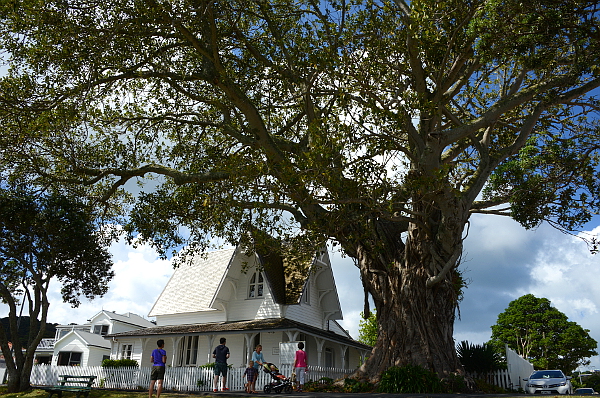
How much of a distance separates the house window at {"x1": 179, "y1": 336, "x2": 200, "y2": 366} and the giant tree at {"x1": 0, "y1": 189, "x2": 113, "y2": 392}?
8.28 meters

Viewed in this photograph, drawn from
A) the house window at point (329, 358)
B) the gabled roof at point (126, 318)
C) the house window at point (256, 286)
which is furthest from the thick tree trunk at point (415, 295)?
the gabled roof at point (126, 318)

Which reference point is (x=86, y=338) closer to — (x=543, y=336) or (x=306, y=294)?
(x=306, y=294)

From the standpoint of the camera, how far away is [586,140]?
13930 mm

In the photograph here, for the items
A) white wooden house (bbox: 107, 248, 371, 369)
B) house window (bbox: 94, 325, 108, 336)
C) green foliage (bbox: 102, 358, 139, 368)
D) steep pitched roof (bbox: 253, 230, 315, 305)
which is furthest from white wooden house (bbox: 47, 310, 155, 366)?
steep pitched roof (bbox: 253, 230, 315, 305)

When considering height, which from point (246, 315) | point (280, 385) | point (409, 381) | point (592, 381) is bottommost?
point (592, 381)

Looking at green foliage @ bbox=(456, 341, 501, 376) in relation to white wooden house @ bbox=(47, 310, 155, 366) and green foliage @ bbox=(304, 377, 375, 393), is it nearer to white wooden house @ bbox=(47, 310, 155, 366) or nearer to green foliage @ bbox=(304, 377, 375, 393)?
green foliage @ bbox=(304, 377, 375, 393)

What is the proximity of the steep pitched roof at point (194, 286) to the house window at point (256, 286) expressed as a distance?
1.70 meters

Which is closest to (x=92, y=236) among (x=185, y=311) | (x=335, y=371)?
(x=185, y=311)

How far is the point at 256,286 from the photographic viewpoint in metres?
26.1

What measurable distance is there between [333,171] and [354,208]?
181cm

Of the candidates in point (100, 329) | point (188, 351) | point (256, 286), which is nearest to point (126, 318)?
point (100, 329)

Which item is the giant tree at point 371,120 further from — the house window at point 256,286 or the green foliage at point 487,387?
the house window at point 256,286

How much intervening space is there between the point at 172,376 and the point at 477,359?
13.1m

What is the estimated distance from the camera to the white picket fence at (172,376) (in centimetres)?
1902
